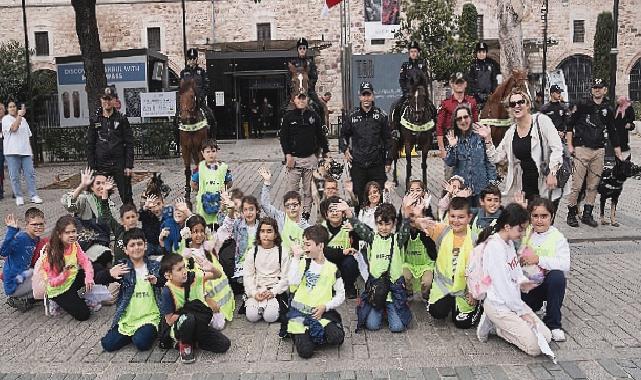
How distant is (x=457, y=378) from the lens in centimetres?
486

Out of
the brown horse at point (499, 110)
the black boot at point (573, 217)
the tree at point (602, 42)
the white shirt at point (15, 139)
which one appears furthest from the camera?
the tree at point (602, 42)

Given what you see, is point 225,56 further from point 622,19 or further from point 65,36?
point 622,19

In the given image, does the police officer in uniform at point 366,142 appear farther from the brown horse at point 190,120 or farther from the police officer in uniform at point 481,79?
the police officer in uniform at point 481,79

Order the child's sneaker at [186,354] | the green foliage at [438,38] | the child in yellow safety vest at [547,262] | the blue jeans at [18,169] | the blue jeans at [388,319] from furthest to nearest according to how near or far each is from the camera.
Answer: the green foliage at [438,38]
the blue jeans at [18,169]
the blue jeans at [388,319]
the child in yellow safety vest at [547,262]
the child's sneaker at [186,354]

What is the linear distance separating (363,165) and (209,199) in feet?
7.04

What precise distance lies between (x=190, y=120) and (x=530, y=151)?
23.3 ft

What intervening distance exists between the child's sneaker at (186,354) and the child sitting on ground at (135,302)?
15.3 inches

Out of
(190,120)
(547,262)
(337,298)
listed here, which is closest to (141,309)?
(337,298)

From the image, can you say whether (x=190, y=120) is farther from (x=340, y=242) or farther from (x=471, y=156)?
(x=340, y=242)

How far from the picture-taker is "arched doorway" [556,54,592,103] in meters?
35.5

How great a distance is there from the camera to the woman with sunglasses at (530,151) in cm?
695

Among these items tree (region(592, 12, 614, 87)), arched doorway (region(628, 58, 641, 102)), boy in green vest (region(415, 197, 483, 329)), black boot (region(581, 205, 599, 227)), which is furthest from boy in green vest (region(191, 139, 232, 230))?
arched doorway (region(628, 58, 641, 102))

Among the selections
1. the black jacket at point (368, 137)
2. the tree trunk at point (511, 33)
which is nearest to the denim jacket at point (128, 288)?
the black jacket at point (368, 137)

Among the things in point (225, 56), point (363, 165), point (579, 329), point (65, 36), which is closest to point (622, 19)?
point (225, 56)
